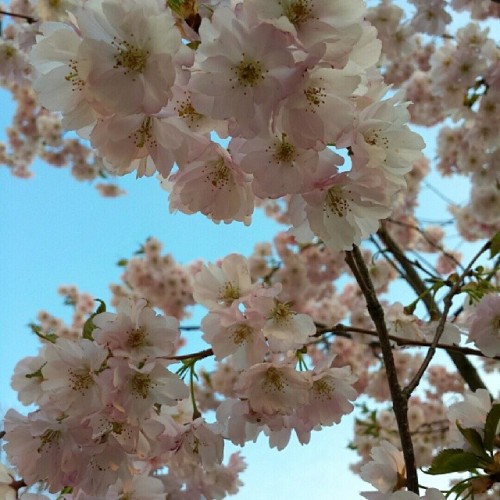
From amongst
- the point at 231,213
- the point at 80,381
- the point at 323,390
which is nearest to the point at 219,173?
the point at 231,213

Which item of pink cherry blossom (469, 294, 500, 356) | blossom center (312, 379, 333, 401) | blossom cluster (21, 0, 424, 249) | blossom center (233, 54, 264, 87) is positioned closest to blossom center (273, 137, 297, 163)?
blossom cluster (21, 0, 424, 249)

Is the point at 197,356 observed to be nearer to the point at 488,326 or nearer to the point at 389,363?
the point at 389,363

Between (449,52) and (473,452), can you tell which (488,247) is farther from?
(449,52)

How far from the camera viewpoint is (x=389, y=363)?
4.21ft

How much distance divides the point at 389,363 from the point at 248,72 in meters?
0.72

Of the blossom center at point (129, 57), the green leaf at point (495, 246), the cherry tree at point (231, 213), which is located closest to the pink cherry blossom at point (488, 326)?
the cherry tree at point (231, 213)

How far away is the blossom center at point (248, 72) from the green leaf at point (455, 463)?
83 centimetres

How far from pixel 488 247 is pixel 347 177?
2.61 ft

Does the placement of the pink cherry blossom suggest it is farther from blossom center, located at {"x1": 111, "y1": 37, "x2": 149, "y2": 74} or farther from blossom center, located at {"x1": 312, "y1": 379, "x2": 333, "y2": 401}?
blossom center, located at {"x1": 111, "y1": 37, "x2": 149, "y2": 74}

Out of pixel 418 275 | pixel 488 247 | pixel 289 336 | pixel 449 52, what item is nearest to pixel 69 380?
pixel 289 336

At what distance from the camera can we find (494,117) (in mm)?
3361

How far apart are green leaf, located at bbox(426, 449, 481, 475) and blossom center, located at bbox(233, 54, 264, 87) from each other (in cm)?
83

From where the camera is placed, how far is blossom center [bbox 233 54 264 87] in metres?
0.86

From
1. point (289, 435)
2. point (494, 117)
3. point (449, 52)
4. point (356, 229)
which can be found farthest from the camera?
point (449, 52)
